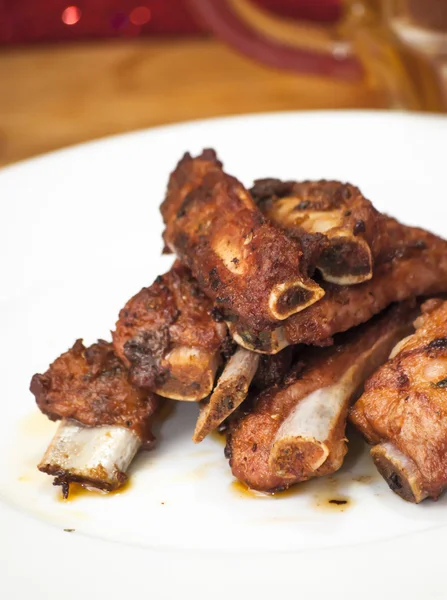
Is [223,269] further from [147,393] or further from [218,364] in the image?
[147,393]

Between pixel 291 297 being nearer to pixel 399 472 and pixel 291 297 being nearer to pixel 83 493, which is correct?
pixel 399 472

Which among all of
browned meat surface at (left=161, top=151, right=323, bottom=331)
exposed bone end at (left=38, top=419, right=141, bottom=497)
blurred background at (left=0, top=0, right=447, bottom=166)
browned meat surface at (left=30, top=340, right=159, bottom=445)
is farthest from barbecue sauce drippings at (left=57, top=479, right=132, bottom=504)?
blurred background at (left=0, top=0, right=447, bottom=166)

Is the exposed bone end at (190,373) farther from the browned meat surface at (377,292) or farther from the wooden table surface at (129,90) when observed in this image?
the wooden table surface at (129,90)

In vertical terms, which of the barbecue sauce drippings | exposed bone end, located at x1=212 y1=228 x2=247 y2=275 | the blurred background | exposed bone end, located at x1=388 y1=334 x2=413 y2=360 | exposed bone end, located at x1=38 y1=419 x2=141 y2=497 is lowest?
the barbecue sauce drippings

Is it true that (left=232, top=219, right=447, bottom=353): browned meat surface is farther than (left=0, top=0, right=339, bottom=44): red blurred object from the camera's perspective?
No

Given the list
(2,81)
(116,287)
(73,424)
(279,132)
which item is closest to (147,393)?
(73,424)

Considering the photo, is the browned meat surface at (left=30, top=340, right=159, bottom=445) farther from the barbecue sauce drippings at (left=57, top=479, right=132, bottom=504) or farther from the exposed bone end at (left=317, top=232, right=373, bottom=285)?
the exposed bone end at (left=317, top=232, right=373, bottom=285)

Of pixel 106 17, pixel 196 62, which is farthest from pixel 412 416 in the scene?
pixel 106 17
